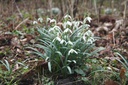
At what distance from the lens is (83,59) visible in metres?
2.90

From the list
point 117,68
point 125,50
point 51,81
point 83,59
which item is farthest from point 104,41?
point 51,81

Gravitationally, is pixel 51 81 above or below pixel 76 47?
below

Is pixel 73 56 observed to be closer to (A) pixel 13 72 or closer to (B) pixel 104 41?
(A) pixel 13 72

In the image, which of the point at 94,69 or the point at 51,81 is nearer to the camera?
the point at 51,81

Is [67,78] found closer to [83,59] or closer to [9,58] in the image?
[83,59]

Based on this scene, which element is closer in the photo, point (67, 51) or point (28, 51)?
point (67, 51)

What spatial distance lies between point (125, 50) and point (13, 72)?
70.3 inches

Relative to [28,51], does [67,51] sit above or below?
above

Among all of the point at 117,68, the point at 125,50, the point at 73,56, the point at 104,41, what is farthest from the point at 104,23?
the point at 73,56

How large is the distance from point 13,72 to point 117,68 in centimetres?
126

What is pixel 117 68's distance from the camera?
10.3 ft

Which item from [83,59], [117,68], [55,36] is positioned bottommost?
[117,68]

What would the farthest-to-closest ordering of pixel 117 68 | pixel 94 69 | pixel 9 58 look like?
pixel 9 58 → pixel 117 68 → pixel 94 69

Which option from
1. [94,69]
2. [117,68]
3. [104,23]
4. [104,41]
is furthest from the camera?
[104,23]
